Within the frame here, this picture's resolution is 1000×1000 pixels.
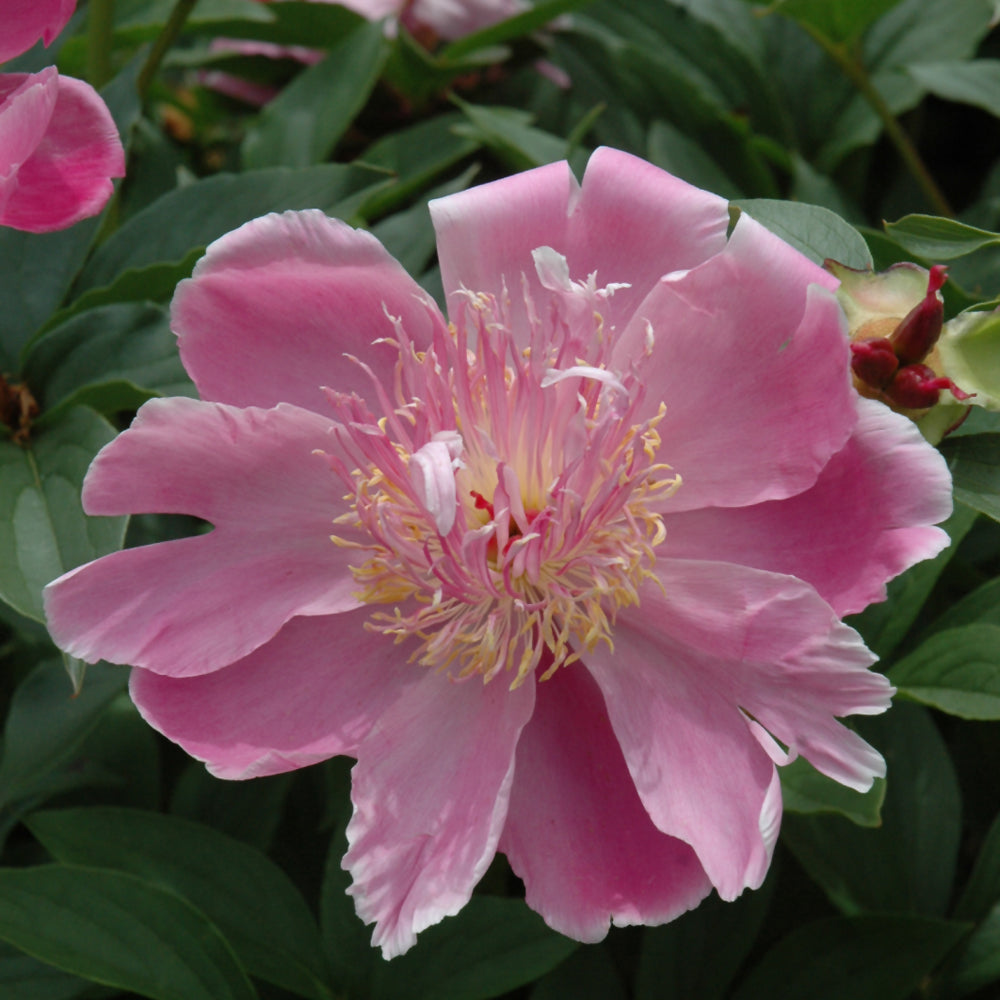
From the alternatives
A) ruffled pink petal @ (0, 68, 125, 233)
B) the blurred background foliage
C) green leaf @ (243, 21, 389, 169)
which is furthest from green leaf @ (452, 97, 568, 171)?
ruffled pink petal @ (0, 68, 125, 233)

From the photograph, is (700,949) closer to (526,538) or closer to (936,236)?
(526,538)

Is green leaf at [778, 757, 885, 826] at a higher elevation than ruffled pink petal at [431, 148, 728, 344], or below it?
below

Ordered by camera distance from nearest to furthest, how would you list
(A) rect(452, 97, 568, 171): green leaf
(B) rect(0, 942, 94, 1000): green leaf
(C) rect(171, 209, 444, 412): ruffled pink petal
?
(C) rect(171, 209, 444, 412): ruffled pink petal < (B) rect(0, 942, 94, 1000): green leaf < (A) rect(452, 97, 568, 171): green leaf

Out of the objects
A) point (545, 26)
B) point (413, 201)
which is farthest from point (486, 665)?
point (545, 26)

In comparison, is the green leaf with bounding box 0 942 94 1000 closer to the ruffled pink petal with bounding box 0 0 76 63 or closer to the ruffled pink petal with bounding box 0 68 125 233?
the ruffled pink petal with bounding box 0 68 125 233


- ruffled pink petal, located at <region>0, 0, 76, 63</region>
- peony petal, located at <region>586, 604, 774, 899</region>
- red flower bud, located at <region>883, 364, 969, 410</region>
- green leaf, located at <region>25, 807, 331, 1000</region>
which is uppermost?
ruffled pink petal, located at <region>0, 0, 76, 63</region>

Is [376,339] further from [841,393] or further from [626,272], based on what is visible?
[841,393]

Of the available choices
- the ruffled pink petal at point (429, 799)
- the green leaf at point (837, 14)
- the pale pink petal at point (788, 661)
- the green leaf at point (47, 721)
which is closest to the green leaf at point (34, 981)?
the green leaf at point (47, 721)
